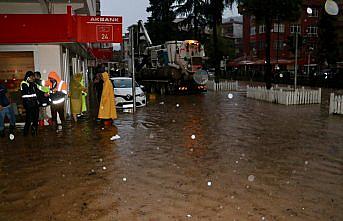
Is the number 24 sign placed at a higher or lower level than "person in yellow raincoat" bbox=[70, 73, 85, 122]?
higher

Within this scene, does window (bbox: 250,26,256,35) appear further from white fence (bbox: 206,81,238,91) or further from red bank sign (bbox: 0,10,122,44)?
red bank sign (bbox: 0,10,122,44)

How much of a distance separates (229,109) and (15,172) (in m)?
10.3

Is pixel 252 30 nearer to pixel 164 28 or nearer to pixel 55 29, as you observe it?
pixel 164 28

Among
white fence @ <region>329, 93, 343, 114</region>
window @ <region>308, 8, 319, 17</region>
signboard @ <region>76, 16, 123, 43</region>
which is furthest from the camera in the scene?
window @ <region>308, 8, 319, 17</region>

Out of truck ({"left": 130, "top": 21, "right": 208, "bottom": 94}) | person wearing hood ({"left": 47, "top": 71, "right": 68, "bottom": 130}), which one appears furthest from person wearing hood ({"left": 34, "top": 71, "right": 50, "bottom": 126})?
truck ({"left": 130, "top": 21, "right": 208, "bottom": 94})

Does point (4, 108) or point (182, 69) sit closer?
point (4, 108)

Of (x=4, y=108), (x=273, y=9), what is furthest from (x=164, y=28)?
(x=4, y=108)

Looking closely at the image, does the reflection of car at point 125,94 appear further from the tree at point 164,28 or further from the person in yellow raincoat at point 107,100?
the tree at point 164,28

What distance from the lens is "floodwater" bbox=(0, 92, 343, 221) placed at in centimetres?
490

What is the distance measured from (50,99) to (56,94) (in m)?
0.26

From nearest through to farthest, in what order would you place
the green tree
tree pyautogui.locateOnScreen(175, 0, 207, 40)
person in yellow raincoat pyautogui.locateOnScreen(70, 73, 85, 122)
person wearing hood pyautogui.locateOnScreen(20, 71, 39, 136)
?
person wearing hood pyautogui.locateOnScreen(20, 71, 39, 136)
person in yellow raincoat pyautogui.locateOnScreen(70, 73, 85, 122)
tree pyautogui.locateOnScreen(175, 0, 207, 40)
the green tree

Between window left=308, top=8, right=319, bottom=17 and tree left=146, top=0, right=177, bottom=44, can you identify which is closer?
tree left=146, top=0, right=177, bottom=44

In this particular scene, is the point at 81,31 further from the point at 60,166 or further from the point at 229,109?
the point at 229,109

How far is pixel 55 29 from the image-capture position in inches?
411
